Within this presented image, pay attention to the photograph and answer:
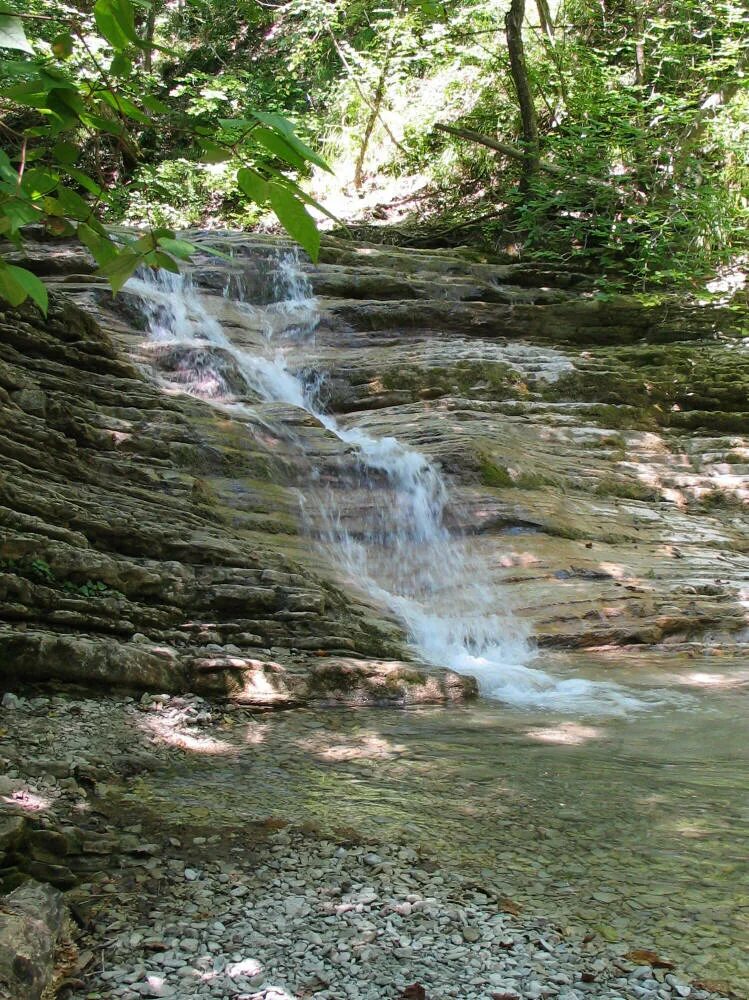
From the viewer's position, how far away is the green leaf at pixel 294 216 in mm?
1264

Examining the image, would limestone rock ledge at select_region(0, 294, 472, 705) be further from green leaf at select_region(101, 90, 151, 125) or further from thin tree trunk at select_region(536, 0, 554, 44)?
thin tree trunk at select_region(536, 0, 554, 44)

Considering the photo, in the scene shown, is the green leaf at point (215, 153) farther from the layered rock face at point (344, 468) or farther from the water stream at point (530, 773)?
the layered rock face at point (344, 468)

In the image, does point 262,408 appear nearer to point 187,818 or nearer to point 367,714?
point 367,714

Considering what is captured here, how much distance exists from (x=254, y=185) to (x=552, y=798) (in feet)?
11.7

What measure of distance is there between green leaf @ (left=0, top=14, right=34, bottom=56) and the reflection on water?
292 centimetres

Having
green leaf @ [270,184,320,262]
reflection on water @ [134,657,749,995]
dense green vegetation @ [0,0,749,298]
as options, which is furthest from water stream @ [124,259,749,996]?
dense green vegetation @ [0,0,749,298]

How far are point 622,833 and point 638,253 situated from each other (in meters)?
14.3

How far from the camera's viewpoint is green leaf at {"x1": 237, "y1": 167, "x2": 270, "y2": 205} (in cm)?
132

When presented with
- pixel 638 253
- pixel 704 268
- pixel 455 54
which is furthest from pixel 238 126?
pixel 455 54

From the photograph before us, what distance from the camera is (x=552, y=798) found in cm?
412

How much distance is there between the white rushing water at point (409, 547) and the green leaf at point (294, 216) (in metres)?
5.32

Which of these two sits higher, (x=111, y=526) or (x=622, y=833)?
(x=111, y=526)

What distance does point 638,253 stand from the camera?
16.0 meters

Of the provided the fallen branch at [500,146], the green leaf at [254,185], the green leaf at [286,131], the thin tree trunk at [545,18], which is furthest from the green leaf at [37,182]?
the thin tree trunk at [545,18]
